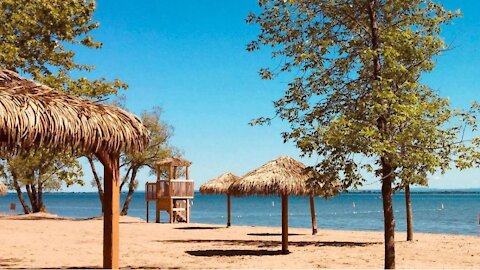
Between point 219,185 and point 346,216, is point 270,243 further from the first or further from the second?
point 346,216

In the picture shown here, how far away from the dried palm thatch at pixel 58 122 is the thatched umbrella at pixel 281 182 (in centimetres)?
738

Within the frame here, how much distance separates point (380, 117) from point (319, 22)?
233 centimetres

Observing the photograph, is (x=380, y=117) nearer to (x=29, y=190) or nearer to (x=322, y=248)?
(x=322, y=248)

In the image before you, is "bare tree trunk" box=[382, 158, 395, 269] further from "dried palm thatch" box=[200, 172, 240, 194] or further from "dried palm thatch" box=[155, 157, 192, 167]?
"dried palm thatch" box=[155, 157, 192, 167]

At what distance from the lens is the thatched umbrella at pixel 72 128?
8.18 m

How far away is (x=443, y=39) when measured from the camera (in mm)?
11164

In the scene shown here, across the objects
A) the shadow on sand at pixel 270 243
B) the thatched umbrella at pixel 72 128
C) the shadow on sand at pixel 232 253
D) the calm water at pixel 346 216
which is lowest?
the calm water at pixel 346 216

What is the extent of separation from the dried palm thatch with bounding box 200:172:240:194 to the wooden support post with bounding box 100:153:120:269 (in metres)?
20.4

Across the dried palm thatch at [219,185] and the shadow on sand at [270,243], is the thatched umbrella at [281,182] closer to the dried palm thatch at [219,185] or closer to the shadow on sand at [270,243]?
the shadow on sand at [270,243]

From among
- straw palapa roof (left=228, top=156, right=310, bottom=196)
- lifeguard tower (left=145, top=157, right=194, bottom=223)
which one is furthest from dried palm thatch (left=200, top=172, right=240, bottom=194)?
straw palapa roof (left=228, top=156, right=310, bottom=196)

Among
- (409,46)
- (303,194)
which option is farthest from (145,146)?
(303,194)

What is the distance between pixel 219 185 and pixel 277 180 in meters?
14.2

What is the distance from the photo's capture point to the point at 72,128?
8.72m

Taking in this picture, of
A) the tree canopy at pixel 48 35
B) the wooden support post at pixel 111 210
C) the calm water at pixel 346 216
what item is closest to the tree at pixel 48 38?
the tree canopy at pixel 48 35
